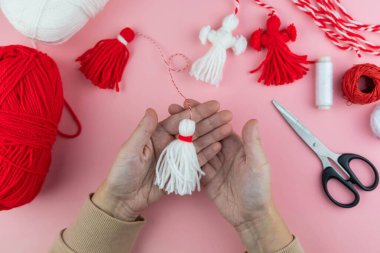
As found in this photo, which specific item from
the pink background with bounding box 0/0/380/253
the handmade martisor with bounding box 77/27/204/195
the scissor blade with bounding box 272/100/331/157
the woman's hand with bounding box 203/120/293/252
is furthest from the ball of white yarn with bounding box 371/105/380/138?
the handmade martisor with bounding box 77/27/204/195

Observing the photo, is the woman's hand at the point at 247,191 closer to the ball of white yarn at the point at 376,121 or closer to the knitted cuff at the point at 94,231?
the knitted cuff at the point at 94,231

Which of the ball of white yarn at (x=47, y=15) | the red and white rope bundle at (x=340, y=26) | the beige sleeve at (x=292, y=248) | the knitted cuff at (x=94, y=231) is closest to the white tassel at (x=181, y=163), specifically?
the knitted cuff at (x=94, y=231)

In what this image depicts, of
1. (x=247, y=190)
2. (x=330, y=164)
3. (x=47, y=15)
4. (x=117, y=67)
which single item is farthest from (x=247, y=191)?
(x=47, y=15)

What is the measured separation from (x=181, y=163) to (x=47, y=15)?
1.62 ft

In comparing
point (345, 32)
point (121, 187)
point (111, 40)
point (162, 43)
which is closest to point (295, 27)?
point (345, 32)

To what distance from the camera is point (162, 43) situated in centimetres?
127

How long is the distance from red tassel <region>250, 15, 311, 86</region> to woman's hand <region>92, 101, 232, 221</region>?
20 centimetres

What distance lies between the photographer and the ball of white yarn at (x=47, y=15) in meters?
1.09

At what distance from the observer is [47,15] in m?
1.09

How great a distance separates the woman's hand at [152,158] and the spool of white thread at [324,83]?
0.91ft

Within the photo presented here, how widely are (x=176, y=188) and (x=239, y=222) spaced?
19 centimetres

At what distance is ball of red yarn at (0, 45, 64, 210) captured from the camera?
1059 millimetres

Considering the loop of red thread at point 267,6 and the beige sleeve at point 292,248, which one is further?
the loop of red thread at point 267,6

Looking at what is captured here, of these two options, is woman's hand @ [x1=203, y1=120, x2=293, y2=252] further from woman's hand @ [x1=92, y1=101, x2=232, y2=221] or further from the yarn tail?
the yarn tail
